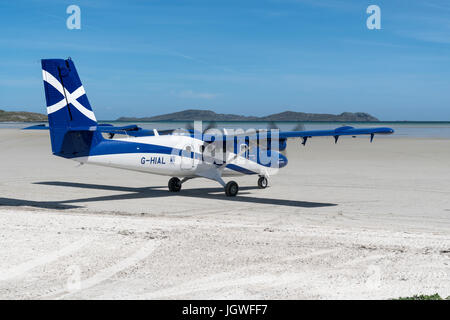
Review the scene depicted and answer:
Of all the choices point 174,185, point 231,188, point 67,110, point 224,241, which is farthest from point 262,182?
point 224,241

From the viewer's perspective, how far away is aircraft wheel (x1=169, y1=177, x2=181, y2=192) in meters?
20.9

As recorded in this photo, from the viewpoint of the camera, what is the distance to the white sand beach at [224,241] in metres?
8.03

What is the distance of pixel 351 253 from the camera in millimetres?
10094

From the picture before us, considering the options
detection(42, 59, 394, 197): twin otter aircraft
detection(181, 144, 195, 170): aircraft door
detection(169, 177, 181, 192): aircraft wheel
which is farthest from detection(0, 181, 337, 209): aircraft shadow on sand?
detection(181, 144, 195, 170): aircraft door

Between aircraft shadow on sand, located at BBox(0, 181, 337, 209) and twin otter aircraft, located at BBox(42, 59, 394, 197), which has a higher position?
twin otter aircraft, located at BBox(42, 59, 394, 197)

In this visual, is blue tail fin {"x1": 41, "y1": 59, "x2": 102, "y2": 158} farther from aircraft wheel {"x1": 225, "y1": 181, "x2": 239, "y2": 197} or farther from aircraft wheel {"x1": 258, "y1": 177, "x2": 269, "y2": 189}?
aircraft wheel {"x1": 258, "y1": 177, "x2": 269, "y2": 189}

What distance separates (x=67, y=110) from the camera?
1814 cm

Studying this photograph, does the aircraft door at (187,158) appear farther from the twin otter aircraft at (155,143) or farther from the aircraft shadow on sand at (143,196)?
the aircraft shadow on sand at (143,196)

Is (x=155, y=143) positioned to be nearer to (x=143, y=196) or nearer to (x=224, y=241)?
(x=143, y=196)

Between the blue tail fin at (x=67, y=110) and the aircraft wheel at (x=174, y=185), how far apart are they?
3745mm

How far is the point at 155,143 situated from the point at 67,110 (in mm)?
3273

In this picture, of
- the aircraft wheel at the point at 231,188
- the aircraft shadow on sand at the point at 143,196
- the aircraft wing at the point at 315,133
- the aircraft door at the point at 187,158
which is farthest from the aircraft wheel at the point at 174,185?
the aircraft wheel at the point at 231,188
